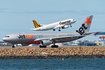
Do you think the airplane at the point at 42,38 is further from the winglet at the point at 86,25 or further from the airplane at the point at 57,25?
the airplane at the point at 57,25

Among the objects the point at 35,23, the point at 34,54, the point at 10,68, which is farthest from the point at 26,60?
the point at 35,23

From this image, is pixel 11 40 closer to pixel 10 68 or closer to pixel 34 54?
pixel 34 54

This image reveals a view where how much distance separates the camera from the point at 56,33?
267ft

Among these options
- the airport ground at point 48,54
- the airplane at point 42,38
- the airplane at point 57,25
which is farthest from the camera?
the airplane at point 57,25

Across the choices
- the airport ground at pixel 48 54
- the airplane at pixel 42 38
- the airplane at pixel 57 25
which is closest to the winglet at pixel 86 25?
the airplane at pixel 42 38

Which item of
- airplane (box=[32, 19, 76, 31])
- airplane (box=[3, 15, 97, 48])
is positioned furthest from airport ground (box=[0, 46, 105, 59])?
airplane (box=[32, 19, 76, 31])

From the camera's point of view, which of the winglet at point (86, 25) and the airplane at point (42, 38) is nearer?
the airplane at point (42, 38)

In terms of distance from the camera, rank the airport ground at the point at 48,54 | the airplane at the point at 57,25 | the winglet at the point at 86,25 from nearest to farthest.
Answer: the airport ground at the point at 48,54 < the winglet at the point at 86,25 < the airplane at the point at 57,25

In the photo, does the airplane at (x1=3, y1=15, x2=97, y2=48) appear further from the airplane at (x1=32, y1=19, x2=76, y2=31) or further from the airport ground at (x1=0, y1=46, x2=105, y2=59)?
the airport ground at (x1=0, y1=46, x2=105, y2=59)

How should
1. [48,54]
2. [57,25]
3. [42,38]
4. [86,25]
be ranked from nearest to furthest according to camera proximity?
1. [48,54]
2. [42,38]
3. [86,25]
4. [57,25]

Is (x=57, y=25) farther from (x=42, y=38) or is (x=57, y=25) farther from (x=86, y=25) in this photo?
(x=42, y=38)

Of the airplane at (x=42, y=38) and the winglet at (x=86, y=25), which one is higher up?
the winglet at (x=86, y=25)

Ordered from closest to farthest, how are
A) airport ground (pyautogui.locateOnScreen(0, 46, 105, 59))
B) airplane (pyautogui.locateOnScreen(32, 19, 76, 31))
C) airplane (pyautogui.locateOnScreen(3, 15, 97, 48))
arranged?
airport ground (pyautogui.locateOnScreen(0, 46, 105, 59)) → airplane (pyautogui.locateOnScreen(3, 15, 97, 48)) → airplane (pyautogui.locateOnScreen(32, 19, 76, 31))

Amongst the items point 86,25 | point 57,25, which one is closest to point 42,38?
point 57,25
